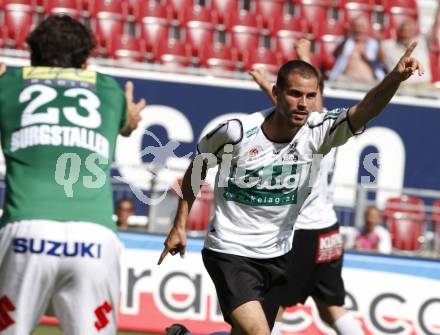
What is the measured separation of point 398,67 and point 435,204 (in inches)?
272

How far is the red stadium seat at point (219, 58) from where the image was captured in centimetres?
1480

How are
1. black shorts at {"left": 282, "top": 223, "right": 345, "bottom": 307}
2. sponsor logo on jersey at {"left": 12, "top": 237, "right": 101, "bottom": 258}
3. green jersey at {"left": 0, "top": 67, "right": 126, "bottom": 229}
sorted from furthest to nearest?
1. black shorts at {"left": 282, "top": 223, "right": 345, "bottom": 307}
2. green jersey at {"left": 0, "top": 67, "right": 126, "bottom": 229}
3. sponsor logo on jersey at {"left": 12, "top": 237, "right": 101, "bottom": 258}

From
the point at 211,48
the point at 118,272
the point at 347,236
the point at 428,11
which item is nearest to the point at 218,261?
the point at 118,272

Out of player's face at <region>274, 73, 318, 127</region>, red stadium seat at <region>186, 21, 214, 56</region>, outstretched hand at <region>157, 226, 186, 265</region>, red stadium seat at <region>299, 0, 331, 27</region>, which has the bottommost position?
outstretched hand at <region>157, 226, 186, 265</region>

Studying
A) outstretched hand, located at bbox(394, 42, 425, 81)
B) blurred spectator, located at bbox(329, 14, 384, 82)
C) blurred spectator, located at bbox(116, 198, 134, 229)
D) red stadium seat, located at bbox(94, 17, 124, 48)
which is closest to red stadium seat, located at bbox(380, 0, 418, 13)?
blurred spectator, located at bbox(329, 14, 384, 82)

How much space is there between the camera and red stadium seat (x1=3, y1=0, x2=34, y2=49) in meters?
14.6

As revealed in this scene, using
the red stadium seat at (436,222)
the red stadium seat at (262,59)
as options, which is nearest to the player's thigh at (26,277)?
the red stadium seat at (436,222)

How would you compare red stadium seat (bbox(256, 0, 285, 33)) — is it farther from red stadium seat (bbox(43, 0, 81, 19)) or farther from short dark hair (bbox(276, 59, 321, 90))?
short dark hair (bbox(276, 59, 321, 90))

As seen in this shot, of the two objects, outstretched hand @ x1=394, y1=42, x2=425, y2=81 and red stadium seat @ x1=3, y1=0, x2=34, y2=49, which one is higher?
red stadium seat @ x1=3, y1=0, x2=34, y2=49

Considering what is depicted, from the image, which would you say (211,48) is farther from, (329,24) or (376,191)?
(376,191)

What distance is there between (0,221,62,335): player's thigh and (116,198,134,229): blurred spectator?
637cm

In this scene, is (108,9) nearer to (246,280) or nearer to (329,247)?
(329,247)

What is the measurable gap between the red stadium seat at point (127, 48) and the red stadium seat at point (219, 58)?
0.87m

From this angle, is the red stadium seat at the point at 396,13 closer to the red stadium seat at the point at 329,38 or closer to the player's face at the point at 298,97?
the red stadium seat at the point at 329,38
